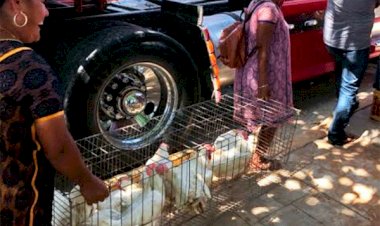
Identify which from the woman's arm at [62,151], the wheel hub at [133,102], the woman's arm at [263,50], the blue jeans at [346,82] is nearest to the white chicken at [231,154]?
the woman's arm at [263,50]

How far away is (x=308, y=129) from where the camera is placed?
4422 millimetres

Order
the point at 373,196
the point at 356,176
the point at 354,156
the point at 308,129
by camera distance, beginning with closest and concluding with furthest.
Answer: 1. the point at 373,196
2. the point at 356,176
3. the point at 354,156
4. the point at 308,129

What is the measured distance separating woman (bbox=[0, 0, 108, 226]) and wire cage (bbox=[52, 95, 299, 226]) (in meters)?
0.50

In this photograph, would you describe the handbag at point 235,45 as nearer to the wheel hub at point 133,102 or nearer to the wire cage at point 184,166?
the wire cage at point 184,166

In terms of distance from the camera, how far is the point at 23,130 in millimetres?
1570

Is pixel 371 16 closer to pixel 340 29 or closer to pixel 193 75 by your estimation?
pixel 340 29

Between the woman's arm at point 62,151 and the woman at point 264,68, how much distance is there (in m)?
1.68

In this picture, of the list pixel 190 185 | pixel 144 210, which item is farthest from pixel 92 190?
pixel 190 185

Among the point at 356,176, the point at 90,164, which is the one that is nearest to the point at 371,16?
the point at 356,176

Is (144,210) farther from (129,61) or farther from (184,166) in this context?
(129,61)

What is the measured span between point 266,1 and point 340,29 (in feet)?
3.20

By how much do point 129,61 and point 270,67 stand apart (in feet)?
3.18

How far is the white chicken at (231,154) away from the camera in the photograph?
304cm

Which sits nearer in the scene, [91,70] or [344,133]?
[91,70]
